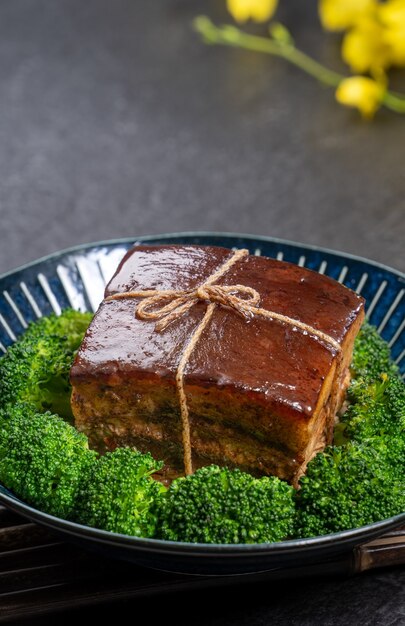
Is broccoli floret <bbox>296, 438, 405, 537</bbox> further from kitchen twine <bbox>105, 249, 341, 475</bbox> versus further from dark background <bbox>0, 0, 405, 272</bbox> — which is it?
dark background <bbox>0, 0, 405, 272</bbox>

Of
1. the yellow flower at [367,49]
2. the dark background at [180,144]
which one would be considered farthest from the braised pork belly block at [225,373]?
the yellow flower at [367,49]

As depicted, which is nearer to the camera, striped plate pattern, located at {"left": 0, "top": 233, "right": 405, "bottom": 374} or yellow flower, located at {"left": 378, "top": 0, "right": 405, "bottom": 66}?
striped plate pattern, located at {"left": 0, "top": 233, "right": 405, "bottom": 374}

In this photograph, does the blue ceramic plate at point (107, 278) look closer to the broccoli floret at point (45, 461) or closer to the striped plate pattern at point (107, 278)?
the striped plate pattern at point (107, 278)

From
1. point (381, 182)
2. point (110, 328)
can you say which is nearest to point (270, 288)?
point (110, 328)

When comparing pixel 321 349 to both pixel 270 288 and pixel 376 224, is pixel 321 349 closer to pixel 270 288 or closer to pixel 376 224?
pixel 270 288

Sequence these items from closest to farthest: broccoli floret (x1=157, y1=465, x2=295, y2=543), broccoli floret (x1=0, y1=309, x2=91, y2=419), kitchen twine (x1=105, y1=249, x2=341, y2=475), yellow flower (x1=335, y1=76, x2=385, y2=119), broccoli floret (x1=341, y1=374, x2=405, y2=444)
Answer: broccoli floret (x1=157, y1=465, x2=295, y2=543)
kitchen twine (x1=105, y1=249, x2=341, y2=475)
broccoli floret (x1=341, y1=374, x2=405, y2=444)
broccoli floret (x1=0, y1=309, x2=91, y2=419)
yellow flower (x1=335, y1=76, x2=385, y2=119)

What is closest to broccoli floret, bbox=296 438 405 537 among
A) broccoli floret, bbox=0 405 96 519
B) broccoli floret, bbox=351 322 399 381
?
broccoli floret, bbox=351 322 399 381

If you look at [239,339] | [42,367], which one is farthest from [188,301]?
[42,367]
